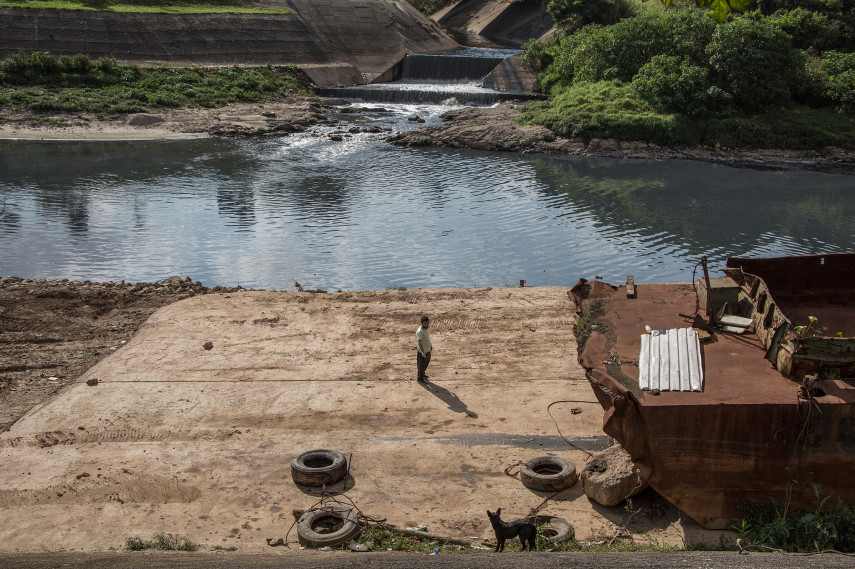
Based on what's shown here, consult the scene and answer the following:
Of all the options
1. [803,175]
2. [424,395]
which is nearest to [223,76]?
[803,175]

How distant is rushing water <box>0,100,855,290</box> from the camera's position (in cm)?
2123

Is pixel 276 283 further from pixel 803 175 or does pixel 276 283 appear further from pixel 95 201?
pixel 803 175

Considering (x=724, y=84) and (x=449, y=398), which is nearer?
(x=449, y=398)

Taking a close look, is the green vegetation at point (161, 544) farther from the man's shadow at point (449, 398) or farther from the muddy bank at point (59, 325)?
the man's shadow at point (449, 398)

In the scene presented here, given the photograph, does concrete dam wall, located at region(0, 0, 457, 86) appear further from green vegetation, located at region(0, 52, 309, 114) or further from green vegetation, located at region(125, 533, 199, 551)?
green vegetation, located at region(125, 533, 199, 551)

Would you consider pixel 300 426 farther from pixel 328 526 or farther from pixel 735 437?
pixel 735 437

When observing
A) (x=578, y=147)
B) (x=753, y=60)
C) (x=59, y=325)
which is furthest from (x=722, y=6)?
(x=753, y=60)

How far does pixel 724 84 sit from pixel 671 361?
108 feet

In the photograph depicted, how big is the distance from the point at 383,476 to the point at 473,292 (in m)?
7.81

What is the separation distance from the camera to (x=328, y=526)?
9203 mm

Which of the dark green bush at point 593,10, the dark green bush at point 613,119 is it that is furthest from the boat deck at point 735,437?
the dark green bush at point 593,10

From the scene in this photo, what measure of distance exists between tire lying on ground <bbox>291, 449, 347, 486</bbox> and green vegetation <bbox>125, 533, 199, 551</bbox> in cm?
172

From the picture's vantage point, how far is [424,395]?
1279cm

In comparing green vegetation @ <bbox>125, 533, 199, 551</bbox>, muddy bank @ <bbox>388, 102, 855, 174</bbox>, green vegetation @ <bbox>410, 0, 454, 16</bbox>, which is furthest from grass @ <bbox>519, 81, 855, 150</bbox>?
green vegetation @ <bbox>410, 0, 454, 16</bbox>
